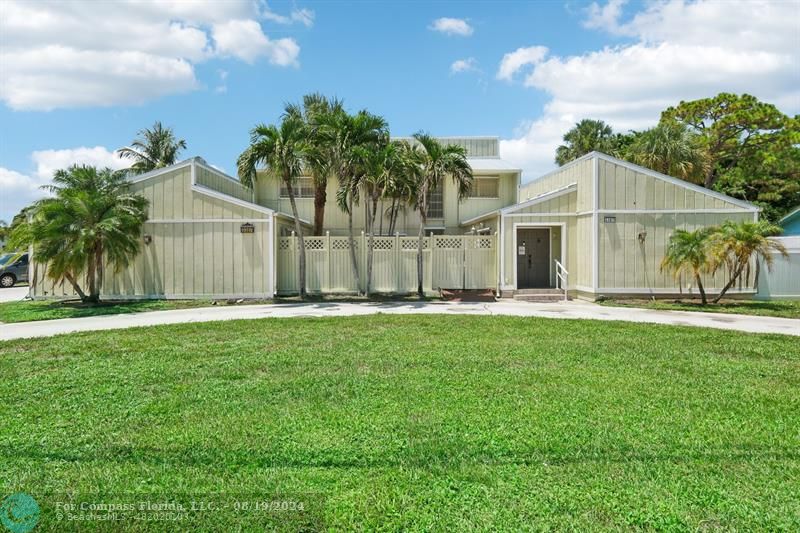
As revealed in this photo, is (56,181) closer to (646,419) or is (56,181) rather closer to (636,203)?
(646,419)

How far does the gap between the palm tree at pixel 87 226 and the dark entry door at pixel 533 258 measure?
12.6 metres

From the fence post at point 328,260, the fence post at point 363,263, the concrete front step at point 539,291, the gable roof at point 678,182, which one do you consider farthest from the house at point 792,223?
the fence post at point 328,260

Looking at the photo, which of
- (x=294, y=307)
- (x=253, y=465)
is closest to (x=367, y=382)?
(x=253, y=465)

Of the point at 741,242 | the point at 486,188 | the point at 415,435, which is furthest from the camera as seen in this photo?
the point at 486,188

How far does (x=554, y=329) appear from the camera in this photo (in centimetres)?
938

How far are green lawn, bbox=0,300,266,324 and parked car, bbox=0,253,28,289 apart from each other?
36.8ft

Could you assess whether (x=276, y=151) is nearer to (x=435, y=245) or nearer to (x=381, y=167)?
(x=381, y=167)

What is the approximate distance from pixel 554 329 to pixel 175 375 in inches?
264

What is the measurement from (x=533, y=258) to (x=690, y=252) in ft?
17.9

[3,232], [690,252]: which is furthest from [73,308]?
[3,232]

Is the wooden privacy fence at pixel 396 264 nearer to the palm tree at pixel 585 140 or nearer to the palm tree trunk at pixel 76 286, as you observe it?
the palm tree trunk at pixel 76 286

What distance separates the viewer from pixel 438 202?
2175 cm

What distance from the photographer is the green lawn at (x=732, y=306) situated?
40.0 feet

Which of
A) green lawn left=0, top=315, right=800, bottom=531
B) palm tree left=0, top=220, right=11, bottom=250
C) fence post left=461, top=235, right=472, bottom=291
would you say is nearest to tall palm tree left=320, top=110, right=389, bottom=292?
fence post left=461, top=235, right=472, bottom=291
